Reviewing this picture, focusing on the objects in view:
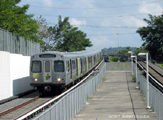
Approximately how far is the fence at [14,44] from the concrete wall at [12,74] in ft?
2.15

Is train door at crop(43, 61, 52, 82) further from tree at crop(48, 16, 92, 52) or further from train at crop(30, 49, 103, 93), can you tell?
tree at crop(48, 16, 92, 52)

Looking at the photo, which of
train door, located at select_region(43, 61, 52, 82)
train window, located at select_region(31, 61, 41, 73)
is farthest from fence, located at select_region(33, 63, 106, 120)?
train window, located at select_region(31, 61, 41, 73)

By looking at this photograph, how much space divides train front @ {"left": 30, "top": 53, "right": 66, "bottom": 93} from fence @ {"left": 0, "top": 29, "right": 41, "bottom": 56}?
218cm

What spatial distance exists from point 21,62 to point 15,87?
2536 millimetres

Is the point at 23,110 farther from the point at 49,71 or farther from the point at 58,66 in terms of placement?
the point at 58,66

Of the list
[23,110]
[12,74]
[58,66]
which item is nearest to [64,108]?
[23,110]

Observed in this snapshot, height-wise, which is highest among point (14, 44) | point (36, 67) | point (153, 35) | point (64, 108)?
point (153, 35)

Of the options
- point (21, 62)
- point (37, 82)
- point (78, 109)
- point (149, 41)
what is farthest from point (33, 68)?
point (149, 41)

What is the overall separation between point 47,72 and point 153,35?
6195cm

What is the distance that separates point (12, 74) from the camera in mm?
20453

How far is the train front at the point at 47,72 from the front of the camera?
2019cm

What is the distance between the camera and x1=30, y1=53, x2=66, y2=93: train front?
66.2ft

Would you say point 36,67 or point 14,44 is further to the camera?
point 14,44

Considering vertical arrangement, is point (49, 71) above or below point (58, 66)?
below
